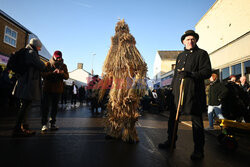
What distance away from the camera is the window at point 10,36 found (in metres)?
14.2

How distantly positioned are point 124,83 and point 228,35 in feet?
42.2

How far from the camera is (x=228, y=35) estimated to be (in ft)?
40.3

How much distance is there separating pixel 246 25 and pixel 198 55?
10.9 m

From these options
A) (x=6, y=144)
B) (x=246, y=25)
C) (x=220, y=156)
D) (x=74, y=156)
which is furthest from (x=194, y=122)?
(x=246, y=25)

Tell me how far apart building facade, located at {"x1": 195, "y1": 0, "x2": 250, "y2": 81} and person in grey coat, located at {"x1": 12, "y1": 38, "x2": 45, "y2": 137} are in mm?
9194

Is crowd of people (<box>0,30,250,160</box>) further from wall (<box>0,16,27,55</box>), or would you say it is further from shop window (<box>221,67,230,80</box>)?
wall (<box>0,16,27,55</box>)

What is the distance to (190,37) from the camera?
282 cm

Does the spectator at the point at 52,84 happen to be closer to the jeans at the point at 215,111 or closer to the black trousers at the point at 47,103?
the black trousers at the point at 47,103

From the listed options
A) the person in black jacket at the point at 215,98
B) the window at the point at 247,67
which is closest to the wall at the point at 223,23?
the window at the point at 247,67

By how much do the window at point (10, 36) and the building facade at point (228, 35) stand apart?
1759cm

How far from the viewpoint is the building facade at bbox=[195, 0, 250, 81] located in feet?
27.7

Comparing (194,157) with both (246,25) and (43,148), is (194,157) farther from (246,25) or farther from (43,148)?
(246,25)

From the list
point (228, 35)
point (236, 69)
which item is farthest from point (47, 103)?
point (228, 35)

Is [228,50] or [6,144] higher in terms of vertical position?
[228,50]
